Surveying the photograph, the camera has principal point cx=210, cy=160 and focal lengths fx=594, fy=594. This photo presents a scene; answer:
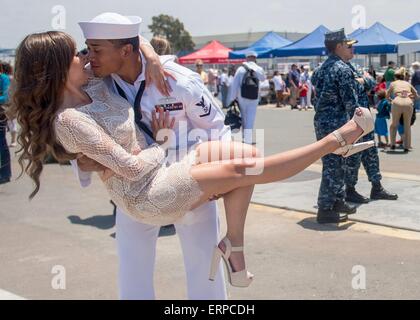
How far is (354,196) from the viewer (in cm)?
675

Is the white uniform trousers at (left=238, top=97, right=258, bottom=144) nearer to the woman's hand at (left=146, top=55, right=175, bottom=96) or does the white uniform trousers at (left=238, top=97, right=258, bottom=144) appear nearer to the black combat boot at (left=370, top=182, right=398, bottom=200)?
the black combat boot at (left=370, top=182, right=398, bottom=200)

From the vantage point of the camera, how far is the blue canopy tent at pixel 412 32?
22962mm

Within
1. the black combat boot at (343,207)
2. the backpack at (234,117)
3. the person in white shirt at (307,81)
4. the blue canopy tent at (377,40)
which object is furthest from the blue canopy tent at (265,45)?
the black combat boot at (343,207)

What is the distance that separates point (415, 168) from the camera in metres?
9.13

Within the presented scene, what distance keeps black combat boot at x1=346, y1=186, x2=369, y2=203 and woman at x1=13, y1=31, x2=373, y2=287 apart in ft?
13.0

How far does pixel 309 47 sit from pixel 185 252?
21.4 m

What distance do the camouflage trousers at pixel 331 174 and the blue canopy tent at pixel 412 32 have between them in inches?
733

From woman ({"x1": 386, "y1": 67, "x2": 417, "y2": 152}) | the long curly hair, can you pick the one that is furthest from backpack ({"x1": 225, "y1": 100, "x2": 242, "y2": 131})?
the long curly hair

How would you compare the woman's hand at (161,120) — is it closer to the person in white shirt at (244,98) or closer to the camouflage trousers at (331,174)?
the camouflage trousers at (331,174)

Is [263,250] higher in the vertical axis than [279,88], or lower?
lower

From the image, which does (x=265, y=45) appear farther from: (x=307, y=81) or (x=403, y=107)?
(x=403, y=107)

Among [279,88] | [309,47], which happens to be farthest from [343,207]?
[279,88]

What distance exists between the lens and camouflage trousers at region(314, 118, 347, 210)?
598 centimetres
